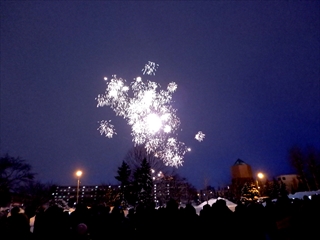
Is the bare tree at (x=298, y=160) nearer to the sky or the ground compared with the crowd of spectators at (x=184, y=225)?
nearer to the sky

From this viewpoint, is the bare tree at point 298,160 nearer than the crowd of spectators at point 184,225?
No

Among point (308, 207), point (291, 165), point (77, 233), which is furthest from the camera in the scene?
point (291, 165)

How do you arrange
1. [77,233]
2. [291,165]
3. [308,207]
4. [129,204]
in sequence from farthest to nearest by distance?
[291,165] < [129,204] < [308,207] < [77,233]

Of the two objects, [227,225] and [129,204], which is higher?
[129,204]

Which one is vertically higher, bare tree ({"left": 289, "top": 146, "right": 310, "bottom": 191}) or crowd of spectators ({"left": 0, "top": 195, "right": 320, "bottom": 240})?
bare tree ({"left": 289, "top": 146, "right": 310, "bottom": 191})

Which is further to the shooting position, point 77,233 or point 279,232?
point 279,232

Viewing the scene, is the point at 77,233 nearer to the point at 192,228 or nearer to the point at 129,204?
the point at 192,228

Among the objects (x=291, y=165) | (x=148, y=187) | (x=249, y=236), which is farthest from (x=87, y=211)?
(x=291, y=165)

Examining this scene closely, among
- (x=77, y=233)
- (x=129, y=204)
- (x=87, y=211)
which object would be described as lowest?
(x=77, y=233)

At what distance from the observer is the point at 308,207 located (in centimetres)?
972

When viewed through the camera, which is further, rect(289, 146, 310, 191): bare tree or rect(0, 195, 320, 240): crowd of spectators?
rect(289, 146, 310, 191): bare tree

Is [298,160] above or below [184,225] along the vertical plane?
above

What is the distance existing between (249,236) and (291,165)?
59769 millimetres

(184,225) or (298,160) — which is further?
(298,160)
